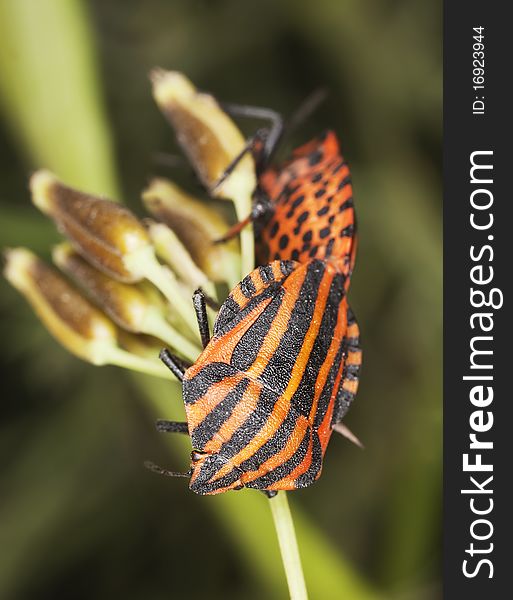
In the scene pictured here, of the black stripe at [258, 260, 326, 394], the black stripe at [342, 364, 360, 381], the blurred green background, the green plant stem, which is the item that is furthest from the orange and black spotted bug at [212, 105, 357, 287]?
the blurred green background

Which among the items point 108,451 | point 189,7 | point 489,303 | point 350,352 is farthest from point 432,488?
point 189,7

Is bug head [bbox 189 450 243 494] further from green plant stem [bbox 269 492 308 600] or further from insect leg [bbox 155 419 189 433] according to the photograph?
insect leg [bbox 155 419 189 433]

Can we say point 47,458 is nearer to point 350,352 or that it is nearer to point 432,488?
point 432,488

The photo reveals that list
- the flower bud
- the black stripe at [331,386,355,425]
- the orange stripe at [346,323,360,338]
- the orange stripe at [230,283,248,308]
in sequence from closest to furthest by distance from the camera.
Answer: the orange stripe at [230,283,248,308] < the black stripe at [331,386,355,425] < the orange stripe at [346,323,360,338] < the flower bud

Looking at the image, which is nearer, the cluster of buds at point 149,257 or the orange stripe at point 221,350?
the orange stripe at point 221,350

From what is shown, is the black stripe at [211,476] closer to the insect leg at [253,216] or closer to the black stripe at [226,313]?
the black stripe at [226,313]

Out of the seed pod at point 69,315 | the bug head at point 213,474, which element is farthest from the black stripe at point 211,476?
the seed pod at point 69,315
